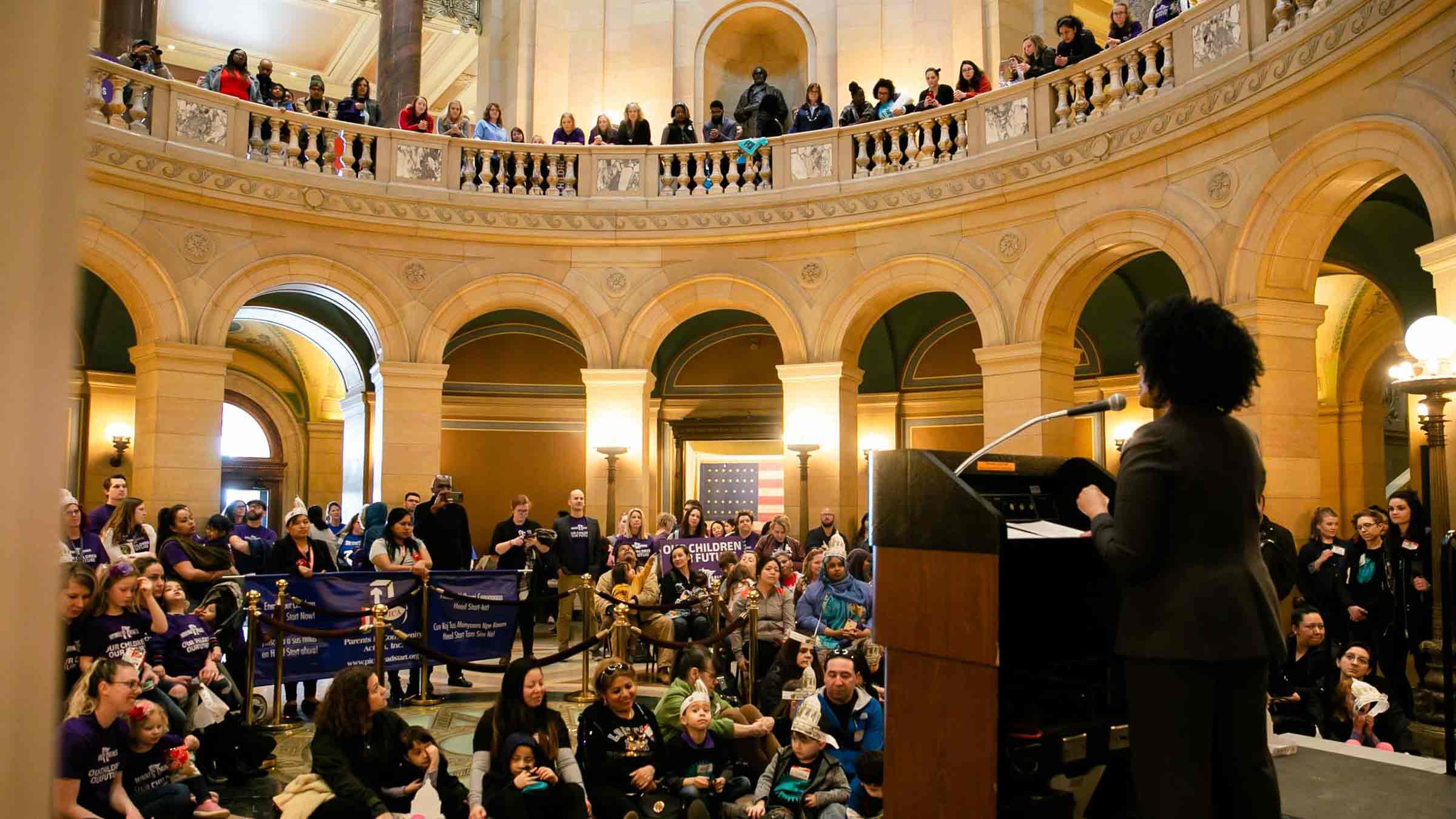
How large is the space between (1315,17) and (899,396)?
8991 millimetres

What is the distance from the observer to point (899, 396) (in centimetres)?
1698

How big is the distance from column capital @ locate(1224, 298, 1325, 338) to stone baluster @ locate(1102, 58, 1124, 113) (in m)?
2.72

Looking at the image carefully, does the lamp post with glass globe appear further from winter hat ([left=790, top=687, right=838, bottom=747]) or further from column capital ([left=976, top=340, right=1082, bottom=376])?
column capital ([left=976, top=340, right=1082, bottom=376])

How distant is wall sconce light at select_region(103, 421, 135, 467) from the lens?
597 inches

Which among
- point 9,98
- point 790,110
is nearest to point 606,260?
point 790,110

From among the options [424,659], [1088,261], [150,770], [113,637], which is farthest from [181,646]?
[1088,261]

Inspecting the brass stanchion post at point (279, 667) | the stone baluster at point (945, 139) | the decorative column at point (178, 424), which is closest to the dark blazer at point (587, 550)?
the brass stanchion post at point (279, 667)

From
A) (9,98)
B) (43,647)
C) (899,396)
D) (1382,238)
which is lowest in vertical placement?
(43,647)

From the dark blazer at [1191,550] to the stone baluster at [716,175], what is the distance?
39.4 feet

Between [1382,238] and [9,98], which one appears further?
[1382,238]

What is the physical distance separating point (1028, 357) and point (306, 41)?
19230 mm

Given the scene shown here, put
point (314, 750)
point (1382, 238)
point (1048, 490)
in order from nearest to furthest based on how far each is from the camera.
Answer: point (1048, 490)
point (314, 750)
point (1382, 238)

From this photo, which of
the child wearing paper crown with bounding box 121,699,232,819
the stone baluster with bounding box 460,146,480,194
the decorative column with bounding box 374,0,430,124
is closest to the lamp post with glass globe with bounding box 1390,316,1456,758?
the child wearing paper crown with bounding box 121,699,232,819

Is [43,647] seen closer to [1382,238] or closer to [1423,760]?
[1423,760]
